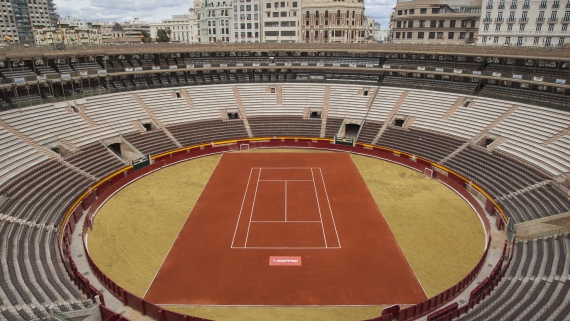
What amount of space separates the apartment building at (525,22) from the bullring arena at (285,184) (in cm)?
1038

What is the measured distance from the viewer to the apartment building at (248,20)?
86188mm

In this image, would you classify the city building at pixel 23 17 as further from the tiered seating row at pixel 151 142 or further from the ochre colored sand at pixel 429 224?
the ochre colored sand at pixel 429 224

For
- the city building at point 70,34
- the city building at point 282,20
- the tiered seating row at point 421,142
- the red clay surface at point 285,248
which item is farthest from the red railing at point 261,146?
the city building at point 70,34

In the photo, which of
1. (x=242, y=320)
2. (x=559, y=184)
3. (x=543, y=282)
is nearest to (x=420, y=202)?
(x=559, y=184)

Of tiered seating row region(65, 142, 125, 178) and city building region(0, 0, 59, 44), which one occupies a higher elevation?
city building region(0, 0, 59, 44)

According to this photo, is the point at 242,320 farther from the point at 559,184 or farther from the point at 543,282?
the point at 559,184

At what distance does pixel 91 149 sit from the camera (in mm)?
36844

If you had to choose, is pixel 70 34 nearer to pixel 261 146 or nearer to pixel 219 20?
pixel 219 20

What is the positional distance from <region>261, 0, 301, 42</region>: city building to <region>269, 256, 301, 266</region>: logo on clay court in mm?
65506

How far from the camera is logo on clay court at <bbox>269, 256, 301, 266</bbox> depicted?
883 inches

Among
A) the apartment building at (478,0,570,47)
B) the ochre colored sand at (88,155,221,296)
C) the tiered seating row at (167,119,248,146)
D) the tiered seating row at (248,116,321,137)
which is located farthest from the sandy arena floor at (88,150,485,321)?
the apartment building at (478,0,570,47)

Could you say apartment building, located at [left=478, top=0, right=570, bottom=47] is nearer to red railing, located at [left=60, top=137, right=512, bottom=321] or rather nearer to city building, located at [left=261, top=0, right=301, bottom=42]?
red railing, located at [left=60, top=137, right=512, bottom=321]

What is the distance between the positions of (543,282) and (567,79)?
28506 millimetres

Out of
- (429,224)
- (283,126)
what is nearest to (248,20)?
(283,126)
